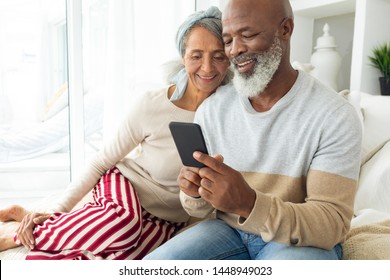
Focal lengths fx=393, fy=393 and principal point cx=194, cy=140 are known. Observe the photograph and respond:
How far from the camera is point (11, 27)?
2.38 metres

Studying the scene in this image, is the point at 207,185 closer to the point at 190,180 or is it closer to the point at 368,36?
the point at 190,180

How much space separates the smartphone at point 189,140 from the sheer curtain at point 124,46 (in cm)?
145

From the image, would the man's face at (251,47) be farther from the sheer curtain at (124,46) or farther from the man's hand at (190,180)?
the sheer curtain at (124,46)

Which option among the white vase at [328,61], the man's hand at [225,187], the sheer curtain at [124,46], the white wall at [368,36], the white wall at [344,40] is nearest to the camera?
the man's hand at [225,187]

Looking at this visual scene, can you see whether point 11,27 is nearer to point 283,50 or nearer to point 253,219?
point 283,50

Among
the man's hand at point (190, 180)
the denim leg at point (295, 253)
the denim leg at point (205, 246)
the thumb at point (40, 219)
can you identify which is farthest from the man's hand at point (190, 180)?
the thumb at point (40, 219)

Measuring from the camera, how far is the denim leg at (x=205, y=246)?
36.8 inches

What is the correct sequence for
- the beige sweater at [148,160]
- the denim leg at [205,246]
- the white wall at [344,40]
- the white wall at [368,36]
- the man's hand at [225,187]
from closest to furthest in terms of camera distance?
the man's hand at [225,187], the denim leg at [205,246], the beige sweater at [148,160], the white wall at [368,36], the white wall at [344,40]

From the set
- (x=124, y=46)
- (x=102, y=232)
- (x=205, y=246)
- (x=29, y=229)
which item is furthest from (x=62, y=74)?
(x=205, y=246)

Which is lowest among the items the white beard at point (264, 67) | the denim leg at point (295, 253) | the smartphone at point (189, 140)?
the denim leg at point (295, 253)

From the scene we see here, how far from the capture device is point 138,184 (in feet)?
4.16

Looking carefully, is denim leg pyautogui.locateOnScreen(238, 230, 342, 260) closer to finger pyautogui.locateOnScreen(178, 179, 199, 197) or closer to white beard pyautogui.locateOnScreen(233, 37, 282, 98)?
finger pyautogui.locateOnScreen(178, 179, 199, 197)

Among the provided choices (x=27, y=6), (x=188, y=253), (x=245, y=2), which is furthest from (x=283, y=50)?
(x=27, y=6)

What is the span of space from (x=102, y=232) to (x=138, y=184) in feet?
0.71
